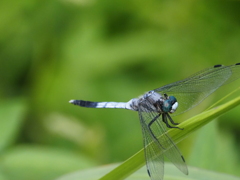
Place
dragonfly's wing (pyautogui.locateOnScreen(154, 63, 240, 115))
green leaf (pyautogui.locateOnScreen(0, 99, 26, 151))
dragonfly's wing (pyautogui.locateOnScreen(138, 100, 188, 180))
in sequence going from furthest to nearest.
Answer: green leaf (pyautogui.locateOnScreen(0, 99, 26, 151)) → dragonfly's wing (pyautogui.locateOnScreen(154, 63, 240, 115)) → dragonfly's wing (pyautogui.locateOnScreen(138, 100, 188, 180))

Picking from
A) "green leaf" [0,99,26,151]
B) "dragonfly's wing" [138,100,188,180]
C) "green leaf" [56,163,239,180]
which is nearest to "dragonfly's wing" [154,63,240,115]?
"dragonfly's wing" [138,100,188,180]

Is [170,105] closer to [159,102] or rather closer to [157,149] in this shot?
[159,102]

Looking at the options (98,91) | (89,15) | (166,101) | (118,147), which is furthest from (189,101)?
(89,15)

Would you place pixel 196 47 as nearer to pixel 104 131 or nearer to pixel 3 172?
pixel 104 131

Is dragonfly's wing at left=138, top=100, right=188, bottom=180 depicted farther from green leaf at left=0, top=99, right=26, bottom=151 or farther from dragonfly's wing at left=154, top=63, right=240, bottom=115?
green leaf at left=0, top=99, right=26, bottom=151

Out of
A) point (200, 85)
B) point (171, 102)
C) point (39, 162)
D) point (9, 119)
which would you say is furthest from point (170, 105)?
point (9, 119)
